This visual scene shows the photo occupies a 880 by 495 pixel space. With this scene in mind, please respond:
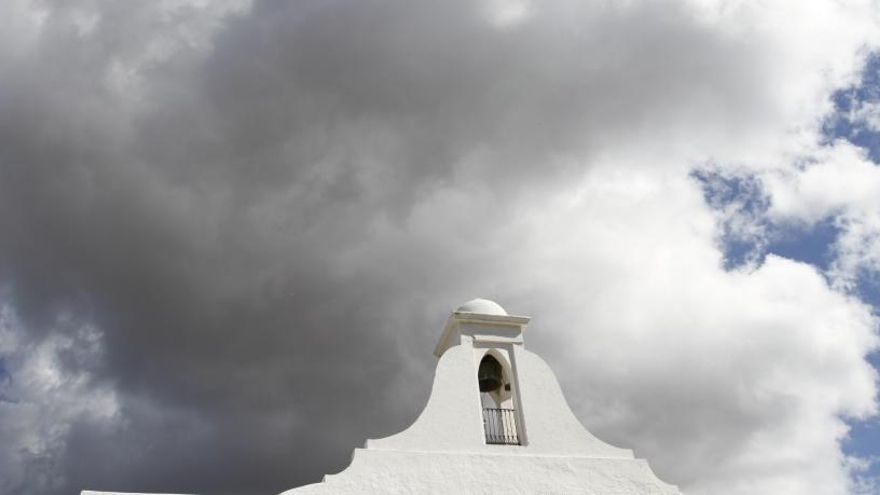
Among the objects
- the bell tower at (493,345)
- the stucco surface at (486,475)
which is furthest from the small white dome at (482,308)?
the stucco surface at (486,475)

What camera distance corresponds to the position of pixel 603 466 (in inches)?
497

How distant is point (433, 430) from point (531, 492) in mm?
2008

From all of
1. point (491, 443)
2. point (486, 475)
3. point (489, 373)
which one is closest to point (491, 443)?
point (491, 443)

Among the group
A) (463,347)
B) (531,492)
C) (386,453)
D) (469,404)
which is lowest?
(531,492)

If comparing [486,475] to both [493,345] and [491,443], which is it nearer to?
[491,443]

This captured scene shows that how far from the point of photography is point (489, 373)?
46.3ft

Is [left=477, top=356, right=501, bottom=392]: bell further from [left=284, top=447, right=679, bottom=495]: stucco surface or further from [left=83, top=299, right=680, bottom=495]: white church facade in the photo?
[left=284, top=447, right=679, bottom=495]: stucco surface

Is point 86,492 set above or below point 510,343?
below

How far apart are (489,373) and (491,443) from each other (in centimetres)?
180

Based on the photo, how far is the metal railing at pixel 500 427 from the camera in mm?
12748

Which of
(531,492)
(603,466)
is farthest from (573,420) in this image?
(531,492)

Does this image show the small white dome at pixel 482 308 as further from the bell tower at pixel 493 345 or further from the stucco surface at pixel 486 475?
the stucco surface at pixel 486 475

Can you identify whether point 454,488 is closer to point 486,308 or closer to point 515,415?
point 515,415

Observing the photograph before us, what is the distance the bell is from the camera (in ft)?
46.3
